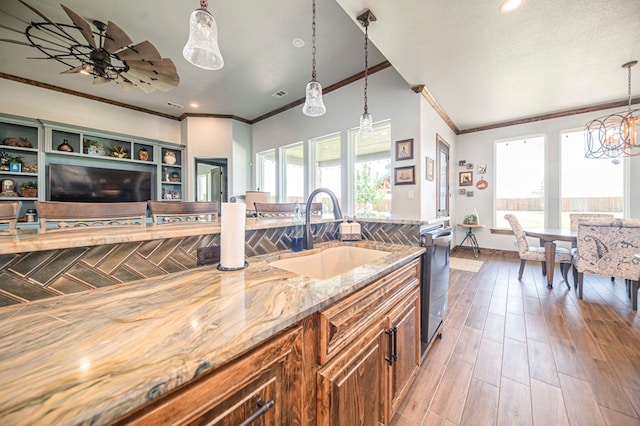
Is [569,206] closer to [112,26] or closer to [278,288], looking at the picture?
[278,288]

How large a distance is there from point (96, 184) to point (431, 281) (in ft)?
19.0

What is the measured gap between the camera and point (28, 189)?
3754mm

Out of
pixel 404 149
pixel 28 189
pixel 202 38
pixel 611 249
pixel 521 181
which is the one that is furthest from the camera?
pixel 521 181

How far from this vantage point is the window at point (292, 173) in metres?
Answer: 5.03

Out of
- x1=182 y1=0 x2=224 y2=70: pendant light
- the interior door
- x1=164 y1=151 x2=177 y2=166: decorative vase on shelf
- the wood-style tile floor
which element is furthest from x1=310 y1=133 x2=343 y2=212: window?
x1=164 y1=151 x2=177 y2=166: decorative vase on shelf

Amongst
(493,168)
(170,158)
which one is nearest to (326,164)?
(170,158)

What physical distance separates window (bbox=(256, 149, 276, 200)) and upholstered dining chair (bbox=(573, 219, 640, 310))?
4.98m

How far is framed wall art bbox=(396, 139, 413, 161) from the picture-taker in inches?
129

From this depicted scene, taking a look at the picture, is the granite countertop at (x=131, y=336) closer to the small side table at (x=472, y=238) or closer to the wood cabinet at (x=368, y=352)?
the wood cabinet at (x=368, y=352)

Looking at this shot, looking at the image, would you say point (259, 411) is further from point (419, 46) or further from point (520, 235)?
point (520, 235)

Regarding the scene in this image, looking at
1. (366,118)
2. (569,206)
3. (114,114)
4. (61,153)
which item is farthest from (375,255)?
(114,114)

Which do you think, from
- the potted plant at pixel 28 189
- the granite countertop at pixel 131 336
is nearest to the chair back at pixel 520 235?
the granite countertop at pixel 131 336

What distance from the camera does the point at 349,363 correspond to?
836 millimetres

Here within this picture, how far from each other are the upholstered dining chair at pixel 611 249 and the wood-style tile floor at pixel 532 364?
327 mm
